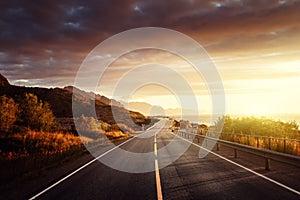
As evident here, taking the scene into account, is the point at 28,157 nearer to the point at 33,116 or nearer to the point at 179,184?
the point at 179,184

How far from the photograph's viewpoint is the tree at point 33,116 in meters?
29.2

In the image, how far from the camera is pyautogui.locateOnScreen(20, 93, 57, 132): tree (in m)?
29.2

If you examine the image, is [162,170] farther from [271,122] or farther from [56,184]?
[271,122]

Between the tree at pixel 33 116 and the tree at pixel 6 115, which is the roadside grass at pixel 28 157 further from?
the tree at pixel 33 116

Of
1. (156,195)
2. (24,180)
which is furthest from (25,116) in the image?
(156,195)

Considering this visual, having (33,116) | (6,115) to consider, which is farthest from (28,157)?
(33,116)

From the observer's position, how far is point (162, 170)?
37.8 ft

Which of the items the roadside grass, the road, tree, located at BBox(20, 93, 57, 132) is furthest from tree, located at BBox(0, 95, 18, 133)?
the road

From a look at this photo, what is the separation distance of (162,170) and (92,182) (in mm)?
3283

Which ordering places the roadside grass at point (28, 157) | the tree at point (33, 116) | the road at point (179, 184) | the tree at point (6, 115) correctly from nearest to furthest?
the road at point (179, 184), the roadside grass at point (28, 157), the tree at point (6, 115), the tree at point (33, 116)

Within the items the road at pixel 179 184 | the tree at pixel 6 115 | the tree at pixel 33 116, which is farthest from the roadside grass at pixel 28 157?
the tree at pixel 33 116

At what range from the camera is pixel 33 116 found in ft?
96.9

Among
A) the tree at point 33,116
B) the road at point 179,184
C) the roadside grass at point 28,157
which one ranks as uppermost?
the tree at point 33,116

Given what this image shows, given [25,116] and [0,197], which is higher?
[25,116]
